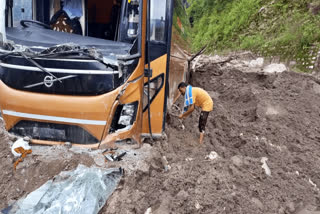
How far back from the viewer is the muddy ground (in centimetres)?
233

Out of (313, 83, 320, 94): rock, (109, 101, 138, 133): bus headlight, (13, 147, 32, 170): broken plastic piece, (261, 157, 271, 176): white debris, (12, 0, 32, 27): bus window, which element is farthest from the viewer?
(313, 83, 320, 94): rock

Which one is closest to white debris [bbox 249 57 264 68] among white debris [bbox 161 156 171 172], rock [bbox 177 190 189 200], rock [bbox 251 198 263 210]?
white debris [bbox 161 156 171 172]

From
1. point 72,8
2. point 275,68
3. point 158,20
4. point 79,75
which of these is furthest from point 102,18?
point 275,68

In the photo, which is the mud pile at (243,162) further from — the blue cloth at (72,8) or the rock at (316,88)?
the blue cloth at (72,8)

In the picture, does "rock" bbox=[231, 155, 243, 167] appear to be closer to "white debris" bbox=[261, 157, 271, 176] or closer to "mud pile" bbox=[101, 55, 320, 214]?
"mud pile" bbox=[101, 55, 320, 214]

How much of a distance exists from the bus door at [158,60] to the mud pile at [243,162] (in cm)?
40

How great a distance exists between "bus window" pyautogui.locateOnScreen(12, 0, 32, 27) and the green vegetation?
26.2 ft

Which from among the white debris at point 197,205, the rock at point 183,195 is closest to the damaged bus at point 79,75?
the rock at point 183,195

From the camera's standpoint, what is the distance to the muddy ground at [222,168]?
2.33 m

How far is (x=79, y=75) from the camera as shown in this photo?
2.45 m

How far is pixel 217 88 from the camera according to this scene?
7.89 metres

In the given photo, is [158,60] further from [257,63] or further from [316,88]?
[257,63]

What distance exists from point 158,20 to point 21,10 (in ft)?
5.62

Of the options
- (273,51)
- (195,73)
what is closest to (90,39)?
(195,73)
